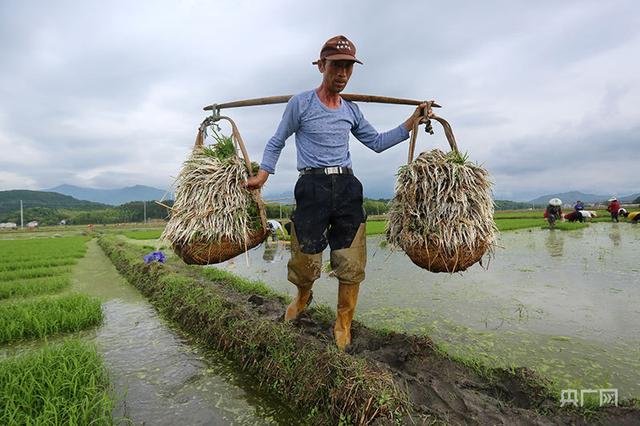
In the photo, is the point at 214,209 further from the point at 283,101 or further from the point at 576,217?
the point at 576,217

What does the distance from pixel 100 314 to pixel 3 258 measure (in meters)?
9.68

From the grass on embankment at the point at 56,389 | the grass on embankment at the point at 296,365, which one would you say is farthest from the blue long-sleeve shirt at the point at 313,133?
the grass on embankment at the point at 56,389

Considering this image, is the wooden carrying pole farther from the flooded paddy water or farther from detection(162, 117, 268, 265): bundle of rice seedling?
the flooded paddy water

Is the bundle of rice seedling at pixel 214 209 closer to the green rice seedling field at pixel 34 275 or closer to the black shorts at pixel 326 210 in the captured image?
the black shorts at pixel 326 210

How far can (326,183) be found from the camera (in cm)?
261

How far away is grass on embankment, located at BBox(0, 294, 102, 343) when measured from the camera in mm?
4074

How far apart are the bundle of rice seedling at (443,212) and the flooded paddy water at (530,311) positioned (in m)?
0.33

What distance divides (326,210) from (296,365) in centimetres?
110

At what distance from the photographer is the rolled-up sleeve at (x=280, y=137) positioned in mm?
2660

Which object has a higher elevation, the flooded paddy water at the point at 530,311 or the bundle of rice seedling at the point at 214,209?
the bundle of rice seedling at the point at 214,209

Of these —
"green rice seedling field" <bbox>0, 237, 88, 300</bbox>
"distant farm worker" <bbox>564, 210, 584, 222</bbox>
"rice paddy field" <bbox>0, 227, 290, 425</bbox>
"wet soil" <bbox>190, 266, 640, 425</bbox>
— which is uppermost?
"distant farm worker" <bbox>564, 210, 584, 222</bbox>

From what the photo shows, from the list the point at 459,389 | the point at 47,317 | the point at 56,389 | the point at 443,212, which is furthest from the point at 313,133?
the point at 47,317

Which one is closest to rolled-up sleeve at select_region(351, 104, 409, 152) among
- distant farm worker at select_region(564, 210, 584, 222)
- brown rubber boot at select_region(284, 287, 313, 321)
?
brown rubber boot at select_region(284, 287, 313, 321)

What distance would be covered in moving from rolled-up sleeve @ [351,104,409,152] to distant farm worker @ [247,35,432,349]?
0.04ft
